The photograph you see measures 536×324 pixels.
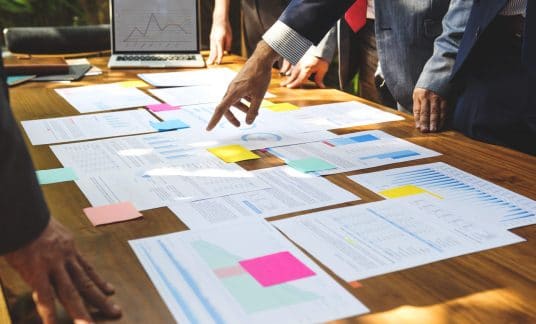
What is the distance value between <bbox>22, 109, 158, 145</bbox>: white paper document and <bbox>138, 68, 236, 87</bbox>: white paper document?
1.30ft

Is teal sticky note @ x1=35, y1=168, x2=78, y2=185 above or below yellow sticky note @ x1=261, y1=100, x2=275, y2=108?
below

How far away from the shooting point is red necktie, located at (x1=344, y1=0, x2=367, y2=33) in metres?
2.37

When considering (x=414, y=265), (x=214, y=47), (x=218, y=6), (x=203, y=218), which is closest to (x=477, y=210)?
(x=414, y=265)

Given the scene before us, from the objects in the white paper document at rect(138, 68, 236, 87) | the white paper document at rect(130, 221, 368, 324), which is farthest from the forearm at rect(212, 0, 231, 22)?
the white paper document at rect(130, 221, 368, 324)

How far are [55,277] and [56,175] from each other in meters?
0.58

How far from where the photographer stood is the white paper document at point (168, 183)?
122 centimetres

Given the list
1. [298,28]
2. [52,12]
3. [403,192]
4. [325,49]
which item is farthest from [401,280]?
[52,12]

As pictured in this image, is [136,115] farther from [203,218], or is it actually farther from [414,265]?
[414,265]

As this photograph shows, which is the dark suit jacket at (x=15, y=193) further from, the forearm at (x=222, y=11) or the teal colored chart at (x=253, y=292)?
the forearm at (x=222, y=11)

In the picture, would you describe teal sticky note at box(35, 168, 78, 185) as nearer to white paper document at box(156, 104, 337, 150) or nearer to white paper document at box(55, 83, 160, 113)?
white paper document at box(156, 104, 337, 150)

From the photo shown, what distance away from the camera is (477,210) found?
1165mm

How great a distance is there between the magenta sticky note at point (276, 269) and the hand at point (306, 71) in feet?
4.13

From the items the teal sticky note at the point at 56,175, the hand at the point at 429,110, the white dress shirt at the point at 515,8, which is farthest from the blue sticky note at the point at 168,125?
the white dress shirt at the point at 515,8

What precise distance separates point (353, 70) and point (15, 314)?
2096mm
